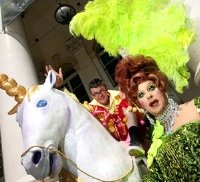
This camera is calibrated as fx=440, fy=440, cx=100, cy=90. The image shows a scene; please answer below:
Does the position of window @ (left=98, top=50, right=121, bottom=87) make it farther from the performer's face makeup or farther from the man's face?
the performer's face makeup

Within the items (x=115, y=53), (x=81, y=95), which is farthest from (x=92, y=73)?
(x=115, y=53)

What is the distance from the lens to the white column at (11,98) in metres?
4.85

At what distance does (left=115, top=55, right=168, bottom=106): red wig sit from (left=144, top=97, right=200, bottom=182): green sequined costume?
401 millimetres

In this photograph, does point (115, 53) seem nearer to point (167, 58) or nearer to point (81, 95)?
point (167, 58)

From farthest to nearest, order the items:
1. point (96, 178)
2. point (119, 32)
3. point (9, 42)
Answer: point (9, 42)
point (119, 32)
point (96, 178)

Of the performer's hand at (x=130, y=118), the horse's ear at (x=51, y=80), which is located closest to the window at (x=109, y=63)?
the performer's hand at (x=130, y=118)

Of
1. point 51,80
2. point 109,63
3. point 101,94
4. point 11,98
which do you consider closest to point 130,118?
point 101,94

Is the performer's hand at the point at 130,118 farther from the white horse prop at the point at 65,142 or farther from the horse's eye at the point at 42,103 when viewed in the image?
the horse's eye at the point at 42,103

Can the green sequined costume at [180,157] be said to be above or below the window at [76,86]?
above

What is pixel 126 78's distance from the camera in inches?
124

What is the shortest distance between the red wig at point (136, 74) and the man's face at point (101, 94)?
44.6 inches

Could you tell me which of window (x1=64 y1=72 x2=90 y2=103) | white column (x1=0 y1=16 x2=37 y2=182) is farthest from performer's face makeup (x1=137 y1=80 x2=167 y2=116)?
window (x1=64 y1=72 x2=90 y2=103)

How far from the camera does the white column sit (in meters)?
4.85

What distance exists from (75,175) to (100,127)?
1.30 feet
